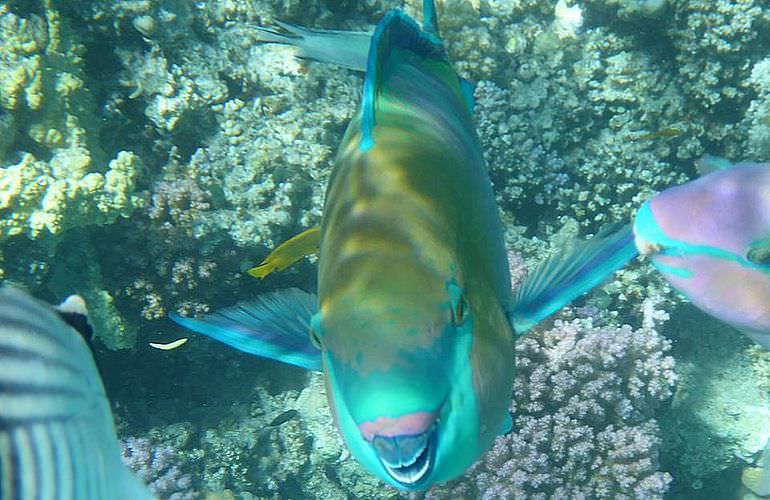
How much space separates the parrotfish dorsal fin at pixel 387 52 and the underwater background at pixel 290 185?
221 centimetres

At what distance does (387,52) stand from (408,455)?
111cm

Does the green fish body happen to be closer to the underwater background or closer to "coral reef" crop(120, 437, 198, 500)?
the underwater background

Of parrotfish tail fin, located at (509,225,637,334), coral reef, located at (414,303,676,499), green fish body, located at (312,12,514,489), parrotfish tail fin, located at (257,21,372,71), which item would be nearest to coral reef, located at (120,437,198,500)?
coral reef, located at (414,303,676,499)

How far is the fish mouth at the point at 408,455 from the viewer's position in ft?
3.04

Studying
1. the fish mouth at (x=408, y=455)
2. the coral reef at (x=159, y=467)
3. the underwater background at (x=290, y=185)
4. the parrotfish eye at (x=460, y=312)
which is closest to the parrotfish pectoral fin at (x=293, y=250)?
the underwater background at (x=290, y=185)

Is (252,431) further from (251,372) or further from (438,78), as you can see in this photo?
(438,78)

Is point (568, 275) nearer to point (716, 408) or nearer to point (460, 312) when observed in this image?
point (460, 312)

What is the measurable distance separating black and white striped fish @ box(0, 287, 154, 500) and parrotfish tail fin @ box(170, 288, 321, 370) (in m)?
0.71

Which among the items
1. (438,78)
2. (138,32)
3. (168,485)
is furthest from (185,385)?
(438,78)

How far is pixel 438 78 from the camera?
1.86 meters

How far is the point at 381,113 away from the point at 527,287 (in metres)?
0.64

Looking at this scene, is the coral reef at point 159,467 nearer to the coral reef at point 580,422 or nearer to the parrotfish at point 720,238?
the coral reef at point 580,422

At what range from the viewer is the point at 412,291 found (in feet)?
3.47

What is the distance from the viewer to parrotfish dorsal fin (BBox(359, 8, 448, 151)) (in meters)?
1.40
